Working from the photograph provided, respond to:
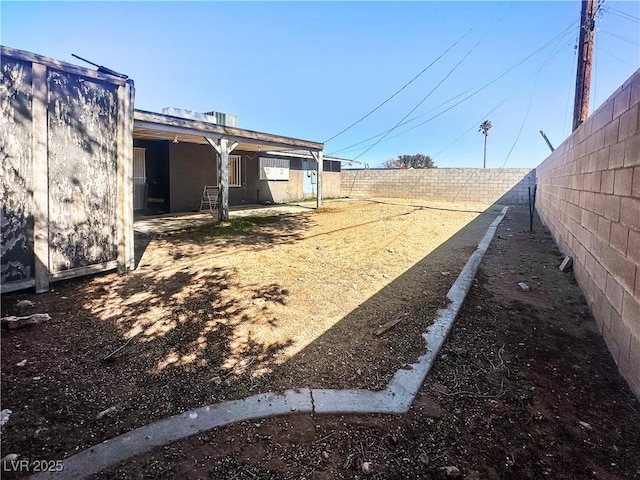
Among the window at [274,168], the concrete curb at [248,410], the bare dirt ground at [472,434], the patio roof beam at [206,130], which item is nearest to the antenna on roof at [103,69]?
the patio roof beam at [206,130]

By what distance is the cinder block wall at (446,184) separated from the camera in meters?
18.0

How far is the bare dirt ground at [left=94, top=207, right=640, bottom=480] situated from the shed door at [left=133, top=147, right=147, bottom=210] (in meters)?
9.99

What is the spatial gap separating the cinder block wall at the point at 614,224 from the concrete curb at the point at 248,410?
1303mm

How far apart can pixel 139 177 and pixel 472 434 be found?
425 inches

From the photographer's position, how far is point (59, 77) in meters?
3.72

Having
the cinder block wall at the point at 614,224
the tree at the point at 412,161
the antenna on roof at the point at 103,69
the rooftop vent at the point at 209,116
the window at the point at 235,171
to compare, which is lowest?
the cinder block wall at the point at 614,224

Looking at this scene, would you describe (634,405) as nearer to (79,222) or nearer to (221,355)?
(221,355)

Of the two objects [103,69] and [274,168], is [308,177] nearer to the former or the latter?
[274,168]

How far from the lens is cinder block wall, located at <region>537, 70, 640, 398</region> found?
2350 mm

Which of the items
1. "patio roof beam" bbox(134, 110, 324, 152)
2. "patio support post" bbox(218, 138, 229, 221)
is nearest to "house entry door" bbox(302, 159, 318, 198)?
"patio roof beam" bbox(134, 110, 324, 152)

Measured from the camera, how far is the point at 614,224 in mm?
2875

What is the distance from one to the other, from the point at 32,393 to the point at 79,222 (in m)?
2.45

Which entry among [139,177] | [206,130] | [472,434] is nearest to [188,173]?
[139,177]

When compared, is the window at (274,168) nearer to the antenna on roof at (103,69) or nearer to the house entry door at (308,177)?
the house entry door at (308,177)
